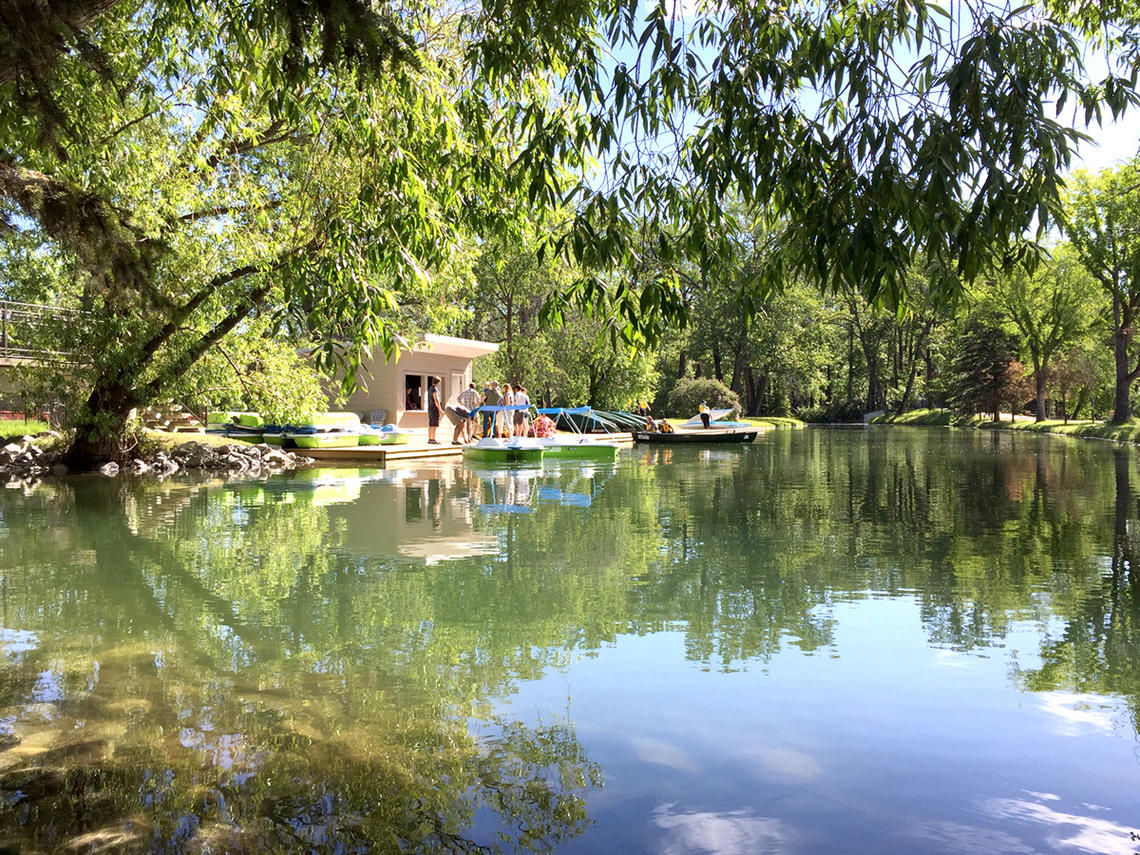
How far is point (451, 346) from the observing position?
34.8 m

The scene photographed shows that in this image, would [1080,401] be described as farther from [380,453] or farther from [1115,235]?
[380,453]

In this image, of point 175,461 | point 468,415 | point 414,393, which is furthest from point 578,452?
point 414,393

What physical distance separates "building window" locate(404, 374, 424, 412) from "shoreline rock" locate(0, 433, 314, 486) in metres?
11.9

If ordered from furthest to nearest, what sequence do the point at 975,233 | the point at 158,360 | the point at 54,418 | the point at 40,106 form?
1. the point at 54,418
2. the point at 158,360
3. the point at 40,106
4. the point at 975,233

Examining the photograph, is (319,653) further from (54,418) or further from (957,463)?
(957,463)

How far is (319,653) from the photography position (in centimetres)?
598

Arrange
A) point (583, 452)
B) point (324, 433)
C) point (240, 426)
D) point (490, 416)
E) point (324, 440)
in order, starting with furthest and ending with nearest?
1. point (240, 426)
2. point (490, 416)
3. point (583, 452)
4. point (324, 433)
5. point (324, 440)

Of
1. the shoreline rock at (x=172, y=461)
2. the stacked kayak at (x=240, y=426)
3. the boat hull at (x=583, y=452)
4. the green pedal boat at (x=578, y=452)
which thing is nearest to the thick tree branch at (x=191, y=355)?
the shoreline rock at (x=172, y=461)

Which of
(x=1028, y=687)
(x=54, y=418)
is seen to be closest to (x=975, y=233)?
(x=1028, y=687)

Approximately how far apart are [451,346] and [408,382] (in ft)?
7.32

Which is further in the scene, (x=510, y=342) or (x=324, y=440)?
(x=510, y=342)

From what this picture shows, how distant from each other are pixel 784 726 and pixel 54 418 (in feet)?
Answer: 66.7

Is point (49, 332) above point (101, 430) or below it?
above

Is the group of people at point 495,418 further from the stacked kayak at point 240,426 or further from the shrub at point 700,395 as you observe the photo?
the shrub at point 700,395
